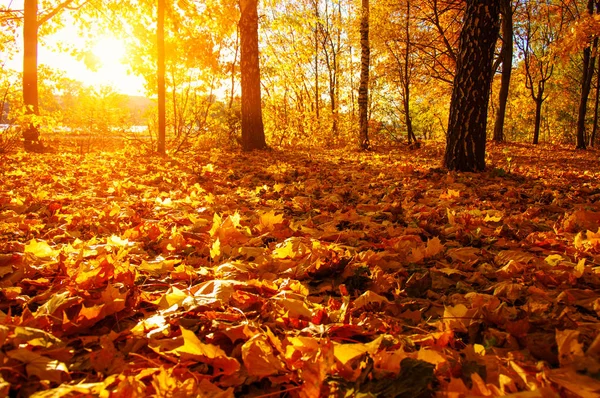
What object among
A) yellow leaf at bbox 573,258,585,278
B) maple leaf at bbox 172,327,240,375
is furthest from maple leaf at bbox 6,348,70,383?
yellow leaf at bbox 573,258,585,278

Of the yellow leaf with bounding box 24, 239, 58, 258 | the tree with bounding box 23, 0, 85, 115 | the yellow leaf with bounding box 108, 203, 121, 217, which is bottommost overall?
the yellow leaf with bounding box 24, 239, 58, 258

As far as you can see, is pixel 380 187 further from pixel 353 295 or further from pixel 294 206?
pixel 353 295

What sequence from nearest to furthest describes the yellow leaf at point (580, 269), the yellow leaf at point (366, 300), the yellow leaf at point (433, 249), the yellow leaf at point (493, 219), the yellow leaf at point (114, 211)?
the yellow leaf at point (366, 300)
the yellow leaf at point (580, 269)
the yellow leaf at point (433, 249)
the yellow leaf at point (493, 219)
the yellow leaf at point (114, 211)

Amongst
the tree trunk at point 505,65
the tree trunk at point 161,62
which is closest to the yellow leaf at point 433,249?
the tree trunk at point 161,62

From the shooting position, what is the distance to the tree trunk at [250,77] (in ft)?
28.0

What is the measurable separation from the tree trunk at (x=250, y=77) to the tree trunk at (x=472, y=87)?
4.97 meters

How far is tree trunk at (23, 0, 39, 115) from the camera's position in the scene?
909 cm

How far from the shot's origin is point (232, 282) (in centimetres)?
150

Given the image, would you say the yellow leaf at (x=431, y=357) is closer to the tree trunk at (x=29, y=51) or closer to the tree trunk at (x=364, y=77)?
the tree trunk at (x=364, y=77)

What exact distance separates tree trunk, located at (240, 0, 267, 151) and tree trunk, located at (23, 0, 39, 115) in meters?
Result: 5.26

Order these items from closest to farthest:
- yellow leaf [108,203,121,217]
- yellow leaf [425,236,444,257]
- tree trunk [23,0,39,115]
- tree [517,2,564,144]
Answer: yellow leaf [425,236,444,257] < yellow leaf [108,203,121,217] < tree trunk [23,0,39,115] < tree [517,2,564,144]

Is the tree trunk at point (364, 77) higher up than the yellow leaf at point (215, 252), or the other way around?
the tree trunk at point (364, 77)

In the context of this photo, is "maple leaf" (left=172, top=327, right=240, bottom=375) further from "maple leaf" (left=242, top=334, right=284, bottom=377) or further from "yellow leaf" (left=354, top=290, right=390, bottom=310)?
"yellow leaf" (left=354, top=290, right=390, bottom=310)

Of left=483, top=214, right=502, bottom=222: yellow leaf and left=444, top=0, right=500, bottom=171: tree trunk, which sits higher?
left=444, top=0, right=500, bottom=171: tree trunk
